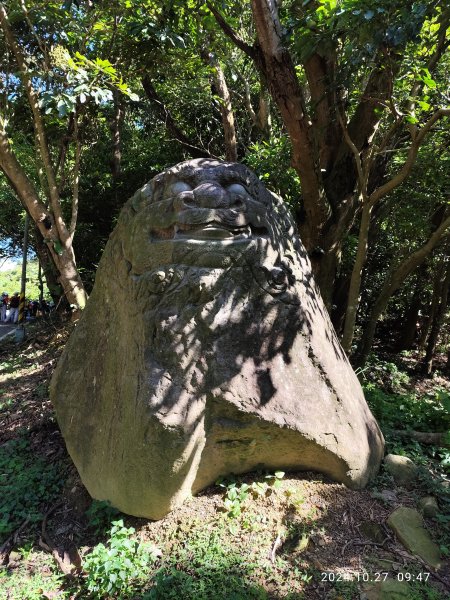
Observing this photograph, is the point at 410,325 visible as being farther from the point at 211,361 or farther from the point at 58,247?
the point at 211,361

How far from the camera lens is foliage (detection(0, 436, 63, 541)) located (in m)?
3.33

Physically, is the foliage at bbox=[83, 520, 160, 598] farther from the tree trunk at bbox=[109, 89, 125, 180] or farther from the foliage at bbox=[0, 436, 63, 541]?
the tree trunk at bbox=[109, 89, 125, 180]

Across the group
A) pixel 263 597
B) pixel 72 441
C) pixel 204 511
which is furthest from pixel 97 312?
pixel 263 597

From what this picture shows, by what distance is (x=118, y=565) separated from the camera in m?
2.53

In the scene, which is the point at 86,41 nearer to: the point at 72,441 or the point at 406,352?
the point at 72,441

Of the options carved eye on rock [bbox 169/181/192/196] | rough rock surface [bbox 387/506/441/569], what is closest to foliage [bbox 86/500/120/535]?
rough rock surface [bbox 387/506/441/569]

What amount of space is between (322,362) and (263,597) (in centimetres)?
147

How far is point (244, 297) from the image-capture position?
2971 millimetres

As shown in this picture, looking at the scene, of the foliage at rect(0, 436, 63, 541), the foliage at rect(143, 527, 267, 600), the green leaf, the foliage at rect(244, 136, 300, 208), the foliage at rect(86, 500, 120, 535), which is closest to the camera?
the foliage at rect(143, 527, 267, 600)

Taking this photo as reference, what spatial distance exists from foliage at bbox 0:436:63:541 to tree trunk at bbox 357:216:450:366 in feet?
14.7

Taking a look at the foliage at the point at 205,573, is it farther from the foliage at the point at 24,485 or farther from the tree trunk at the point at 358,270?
the tree trunk at the point at 358,270

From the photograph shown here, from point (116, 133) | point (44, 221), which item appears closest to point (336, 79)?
point (44, 221)

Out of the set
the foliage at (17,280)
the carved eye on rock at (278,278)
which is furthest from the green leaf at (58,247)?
the foliage at (17,280)

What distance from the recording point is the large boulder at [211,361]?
9.12 feet
